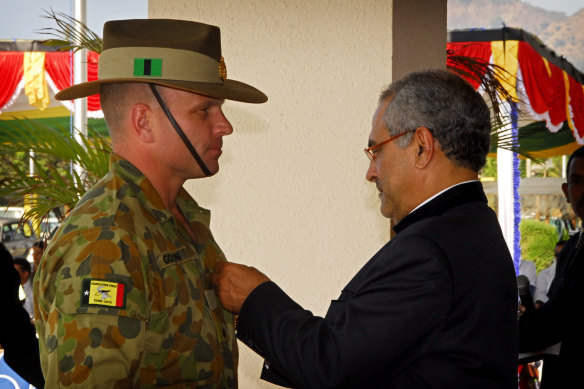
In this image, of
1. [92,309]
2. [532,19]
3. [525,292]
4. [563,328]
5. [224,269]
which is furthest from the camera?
[532,19]

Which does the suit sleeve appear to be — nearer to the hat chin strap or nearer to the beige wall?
the hat chin strap

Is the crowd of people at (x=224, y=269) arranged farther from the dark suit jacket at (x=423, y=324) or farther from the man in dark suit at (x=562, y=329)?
the man in dark suit at (x=562, y=329)

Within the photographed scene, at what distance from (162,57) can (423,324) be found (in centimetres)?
84

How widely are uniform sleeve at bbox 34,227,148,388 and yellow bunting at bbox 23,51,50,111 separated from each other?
622 centimetres

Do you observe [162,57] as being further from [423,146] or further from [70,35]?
[70,35]

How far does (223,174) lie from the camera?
262 centimetres

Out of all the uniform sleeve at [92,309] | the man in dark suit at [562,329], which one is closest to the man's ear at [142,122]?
the uniform sleeve at [92,309]

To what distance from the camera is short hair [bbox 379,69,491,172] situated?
1444 millimetres

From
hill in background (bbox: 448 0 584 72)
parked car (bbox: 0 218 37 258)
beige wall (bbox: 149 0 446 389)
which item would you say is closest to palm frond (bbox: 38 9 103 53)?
beige wall (bbox: 149 0 446 389)

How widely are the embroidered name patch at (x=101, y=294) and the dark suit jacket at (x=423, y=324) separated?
377mm

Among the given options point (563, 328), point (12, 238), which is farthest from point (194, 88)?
point (12, 238)

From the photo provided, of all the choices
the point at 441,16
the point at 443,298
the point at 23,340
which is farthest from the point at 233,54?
the point at 443,298

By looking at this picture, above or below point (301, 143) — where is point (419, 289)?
below

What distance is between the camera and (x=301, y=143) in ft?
8.41
